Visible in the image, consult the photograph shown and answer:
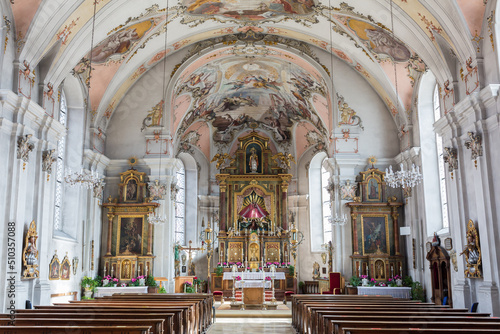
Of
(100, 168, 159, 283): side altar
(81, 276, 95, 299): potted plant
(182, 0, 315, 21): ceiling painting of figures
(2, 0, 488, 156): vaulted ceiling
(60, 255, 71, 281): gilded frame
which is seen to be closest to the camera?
(2, 0, 488, 156): vaulted ceiling

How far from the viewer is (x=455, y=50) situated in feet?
43.8

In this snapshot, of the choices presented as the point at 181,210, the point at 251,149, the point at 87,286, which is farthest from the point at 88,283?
the point at 251,149

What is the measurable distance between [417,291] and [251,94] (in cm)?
1188

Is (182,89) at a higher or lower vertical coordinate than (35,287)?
higher

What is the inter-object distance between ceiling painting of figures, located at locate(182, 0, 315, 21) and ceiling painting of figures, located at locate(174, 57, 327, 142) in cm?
325

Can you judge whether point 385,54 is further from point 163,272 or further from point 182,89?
point 163,272

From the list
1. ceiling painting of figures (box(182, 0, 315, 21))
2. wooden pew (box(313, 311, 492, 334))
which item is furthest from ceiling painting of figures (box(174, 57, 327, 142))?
wooden pew (box(313, 311, 492, 334))

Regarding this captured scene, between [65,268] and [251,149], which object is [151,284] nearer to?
[65,268]

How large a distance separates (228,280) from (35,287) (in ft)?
37.6

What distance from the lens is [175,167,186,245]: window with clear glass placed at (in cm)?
2538

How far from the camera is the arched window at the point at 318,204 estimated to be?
2597 cm

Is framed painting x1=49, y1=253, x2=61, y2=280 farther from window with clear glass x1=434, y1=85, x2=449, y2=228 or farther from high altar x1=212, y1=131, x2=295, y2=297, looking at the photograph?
window with clear glass x1=434, y1=85, x2=449, y2=228

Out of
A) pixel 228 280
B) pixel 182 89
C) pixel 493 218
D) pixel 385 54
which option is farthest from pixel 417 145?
pixel 228 280

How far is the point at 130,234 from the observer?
18422 millimetres
